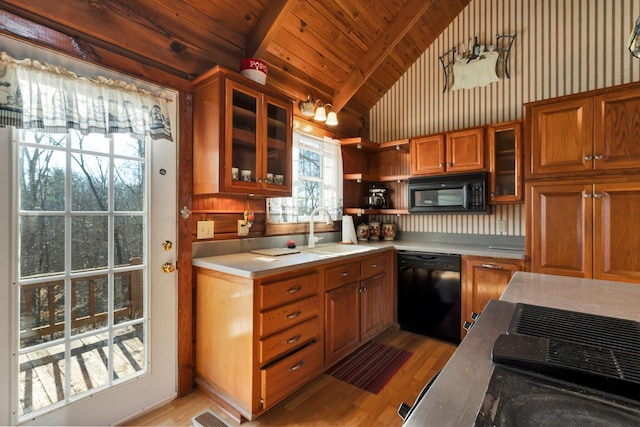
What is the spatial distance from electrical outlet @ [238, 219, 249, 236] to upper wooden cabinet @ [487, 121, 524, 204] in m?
2.19

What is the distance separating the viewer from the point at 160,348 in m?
1.86

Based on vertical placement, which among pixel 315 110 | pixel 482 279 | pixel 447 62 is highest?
pixel 447 62

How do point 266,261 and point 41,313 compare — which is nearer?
point 41,313

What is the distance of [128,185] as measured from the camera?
1724 mm

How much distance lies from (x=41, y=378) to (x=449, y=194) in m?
3.13

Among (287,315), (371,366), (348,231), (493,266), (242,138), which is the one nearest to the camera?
(287,315)

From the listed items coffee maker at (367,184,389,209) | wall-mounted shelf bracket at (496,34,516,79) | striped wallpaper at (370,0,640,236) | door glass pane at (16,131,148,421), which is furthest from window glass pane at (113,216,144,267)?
wall-mounted shelf bracket at (496,34,516,79)

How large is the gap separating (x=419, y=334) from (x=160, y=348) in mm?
2261

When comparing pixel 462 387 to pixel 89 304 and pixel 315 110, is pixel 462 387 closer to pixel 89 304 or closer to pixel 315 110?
pixel 89 304

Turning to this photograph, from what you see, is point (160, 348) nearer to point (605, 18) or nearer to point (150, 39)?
point (150, 39)

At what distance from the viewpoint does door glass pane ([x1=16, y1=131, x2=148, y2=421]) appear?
4.59ft

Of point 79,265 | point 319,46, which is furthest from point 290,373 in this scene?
point 319,46

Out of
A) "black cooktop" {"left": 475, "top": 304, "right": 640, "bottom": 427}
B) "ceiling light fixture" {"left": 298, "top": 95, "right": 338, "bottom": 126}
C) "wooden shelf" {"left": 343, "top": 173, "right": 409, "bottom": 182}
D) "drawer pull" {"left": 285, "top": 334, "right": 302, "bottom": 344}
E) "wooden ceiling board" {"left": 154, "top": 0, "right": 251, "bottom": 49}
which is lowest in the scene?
"drawer pull" {"left": 285, "top": 334, "right": 302, "bottom": 344}

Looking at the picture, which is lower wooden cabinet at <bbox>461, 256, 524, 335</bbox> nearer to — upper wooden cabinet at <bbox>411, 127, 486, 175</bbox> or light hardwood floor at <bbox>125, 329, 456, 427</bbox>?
light hardwood floor at <bbox>125, 329, 456, 427</bbox>
